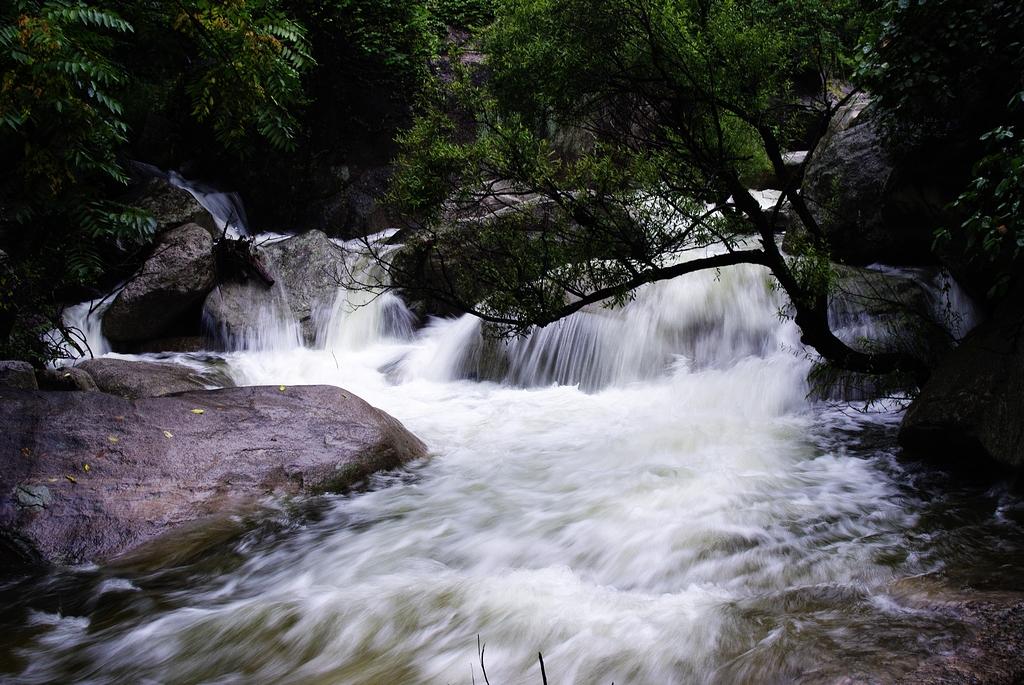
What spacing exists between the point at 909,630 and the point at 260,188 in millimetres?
15673

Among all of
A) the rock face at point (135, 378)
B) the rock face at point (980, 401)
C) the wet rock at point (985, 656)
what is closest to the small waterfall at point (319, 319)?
the rock face at point (135, 378)

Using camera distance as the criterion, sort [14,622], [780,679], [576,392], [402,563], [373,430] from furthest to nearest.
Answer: [576,392]
[373,430]
[402,563]
[14,622]
[780,679]

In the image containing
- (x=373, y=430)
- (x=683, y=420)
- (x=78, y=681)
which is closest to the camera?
(x=78, y=681)

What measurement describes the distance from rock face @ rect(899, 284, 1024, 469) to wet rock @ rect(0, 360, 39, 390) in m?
7.16

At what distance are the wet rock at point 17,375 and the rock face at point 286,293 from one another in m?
5.09

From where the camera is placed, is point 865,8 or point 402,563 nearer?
point 402,563

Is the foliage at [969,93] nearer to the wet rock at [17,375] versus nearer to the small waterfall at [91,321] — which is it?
the wet rock at [17,375]

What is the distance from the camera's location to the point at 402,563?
4.24 meters

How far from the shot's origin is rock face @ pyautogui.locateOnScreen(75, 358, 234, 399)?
7.68 metres

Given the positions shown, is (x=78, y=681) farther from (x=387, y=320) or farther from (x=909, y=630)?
(x=387, y=320)

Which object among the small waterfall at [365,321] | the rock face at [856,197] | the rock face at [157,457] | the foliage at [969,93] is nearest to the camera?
the foliage at [969,93]

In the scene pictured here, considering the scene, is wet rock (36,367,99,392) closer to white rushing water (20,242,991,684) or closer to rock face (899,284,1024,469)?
white rushing water (20,242,991,684)

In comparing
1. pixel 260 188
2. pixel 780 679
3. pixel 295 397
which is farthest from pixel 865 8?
pixel 260 188

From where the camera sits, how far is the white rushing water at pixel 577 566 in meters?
3.13
